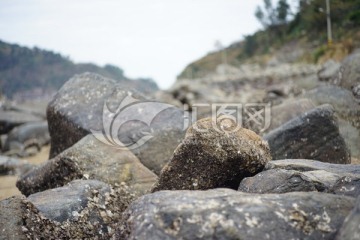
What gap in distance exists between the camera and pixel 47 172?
14.8ft

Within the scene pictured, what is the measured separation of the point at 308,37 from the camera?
44.8 m

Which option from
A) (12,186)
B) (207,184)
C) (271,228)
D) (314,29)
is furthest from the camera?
(314,29)

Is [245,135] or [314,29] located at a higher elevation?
[314,29]

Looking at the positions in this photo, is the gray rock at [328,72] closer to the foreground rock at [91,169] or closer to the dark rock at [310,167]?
the foreground rock at [91,169]

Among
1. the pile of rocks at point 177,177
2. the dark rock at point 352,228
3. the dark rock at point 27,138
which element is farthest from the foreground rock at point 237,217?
the dark rock at point 27,138

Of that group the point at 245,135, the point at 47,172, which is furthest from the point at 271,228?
the point at 47,172

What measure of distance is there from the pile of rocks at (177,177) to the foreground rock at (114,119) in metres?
0.01

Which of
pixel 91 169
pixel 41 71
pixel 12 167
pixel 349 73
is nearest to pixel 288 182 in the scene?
pixel 91 169

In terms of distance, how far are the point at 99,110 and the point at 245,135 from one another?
9.36 feet

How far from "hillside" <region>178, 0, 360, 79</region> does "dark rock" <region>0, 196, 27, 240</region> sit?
22573mm

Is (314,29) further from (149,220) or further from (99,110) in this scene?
(149,220)

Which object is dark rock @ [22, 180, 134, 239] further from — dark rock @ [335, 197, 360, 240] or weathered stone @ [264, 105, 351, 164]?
weathered stone @ [264, 105, 351, 164]

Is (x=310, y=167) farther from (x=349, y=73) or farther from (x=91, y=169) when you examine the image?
(x=349, y=73)

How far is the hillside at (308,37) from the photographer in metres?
28.3
